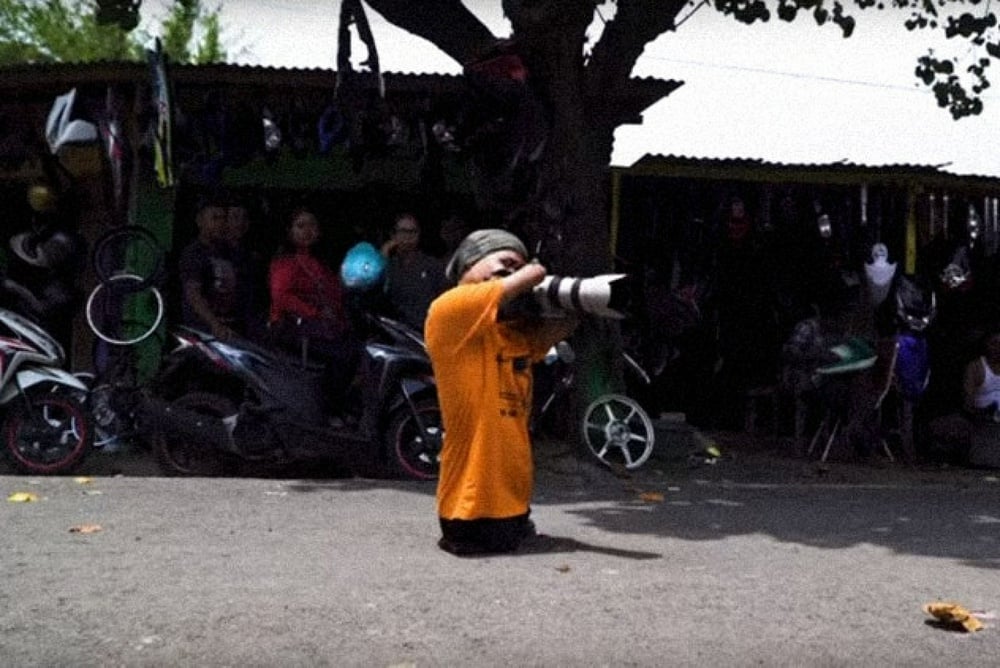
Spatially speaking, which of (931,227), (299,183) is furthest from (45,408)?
(931,227)

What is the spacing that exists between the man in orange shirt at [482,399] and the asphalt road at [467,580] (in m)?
0.19

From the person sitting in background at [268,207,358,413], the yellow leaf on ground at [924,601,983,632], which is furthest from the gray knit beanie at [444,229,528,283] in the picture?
the person sitting in background at [268,207,358,413]

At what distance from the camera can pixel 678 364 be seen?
12.6 m

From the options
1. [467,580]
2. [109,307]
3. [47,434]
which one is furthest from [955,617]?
[109,307]

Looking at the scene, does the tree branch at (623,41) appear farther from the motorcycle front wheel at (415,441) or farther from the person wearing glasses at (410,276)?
the motorcycle front wheel at (415,441)

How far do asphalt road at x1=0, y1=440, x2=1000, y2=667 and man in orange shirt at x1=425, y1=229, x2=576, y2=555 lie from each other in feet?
0.63

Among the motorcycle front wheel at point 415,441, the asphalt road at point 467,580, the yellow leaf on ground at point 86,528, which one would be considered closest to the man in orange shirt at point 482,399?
the asphalt road at point 467,580

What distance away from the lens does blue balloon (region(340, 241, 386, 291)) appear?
9.63 m

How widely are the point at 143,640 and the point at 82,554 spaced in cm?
155

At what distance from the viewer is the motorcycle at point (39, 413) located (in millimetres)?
8758

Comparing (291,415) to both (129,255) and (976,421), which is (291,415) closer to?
(129,255)

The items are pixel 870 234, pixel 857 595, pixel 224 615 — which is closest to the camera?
pixel 224 615

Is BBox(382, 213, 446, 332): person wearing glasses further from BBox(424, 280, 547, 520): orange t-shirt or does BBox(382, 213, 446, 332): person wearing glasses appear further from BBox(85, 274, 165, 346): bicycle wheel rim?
BBox(424, 280, 547, 520): orange t-shirt

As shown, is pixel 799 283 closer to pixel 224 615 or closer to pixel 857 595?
pixel 857 595
